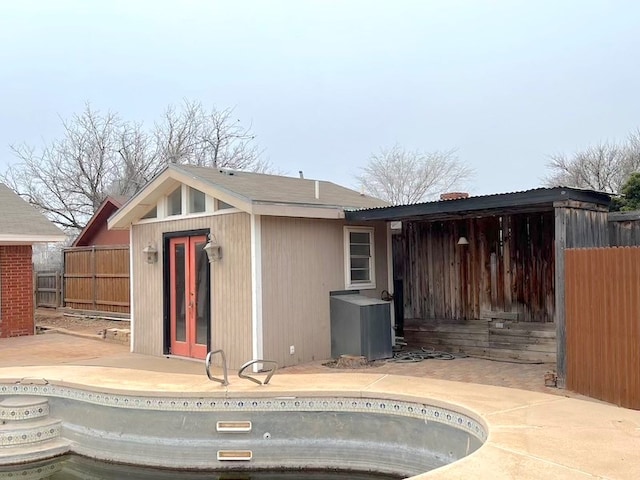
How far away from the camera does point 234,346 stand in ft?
28.4

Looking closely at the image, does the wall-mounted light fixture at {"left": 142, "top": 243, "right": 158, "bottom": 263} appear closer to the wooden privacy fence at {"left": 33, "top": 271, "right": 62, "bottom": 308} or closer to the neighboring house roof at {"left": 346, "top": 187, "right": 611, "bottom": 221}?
the neighboring house roof at {"left": 346, "top": 187, "right": 611, "bottom": 221}

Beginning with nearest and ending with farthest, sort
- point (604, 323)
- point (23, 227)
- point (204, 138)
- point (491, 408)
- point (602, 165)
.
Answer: point (491, 408)
point (604, 323)
point (23, 227)
point (602, 165)
point (204, 138)

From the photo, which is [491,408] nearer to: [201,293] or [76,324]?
[201,293]

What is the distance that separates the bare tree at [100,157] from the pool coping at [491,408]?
664 inches

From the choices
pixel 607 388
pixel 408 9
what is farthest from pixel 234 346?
pixel 408 9

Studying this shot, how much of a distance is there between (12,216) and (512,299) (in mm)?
10796

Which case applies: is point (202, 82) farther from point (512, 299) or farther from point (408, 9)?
point (512, 299)

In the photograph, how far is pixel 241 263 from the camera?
858 cm

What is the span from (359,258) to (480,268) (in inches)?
79.0

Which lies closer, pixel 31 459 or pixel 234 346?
pixel 31 459

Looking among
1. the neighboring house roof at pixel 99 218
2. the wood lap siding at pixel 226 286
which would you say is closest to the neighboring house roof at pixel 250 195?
the wood lap siding at pixel 226 286

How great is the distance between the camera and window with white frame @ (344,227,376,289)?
32.1 ft

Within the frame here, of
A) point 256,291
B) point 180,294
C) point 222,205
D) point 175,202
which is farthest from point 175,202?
point 256,291

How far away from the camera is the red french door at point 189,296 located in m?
9.33
